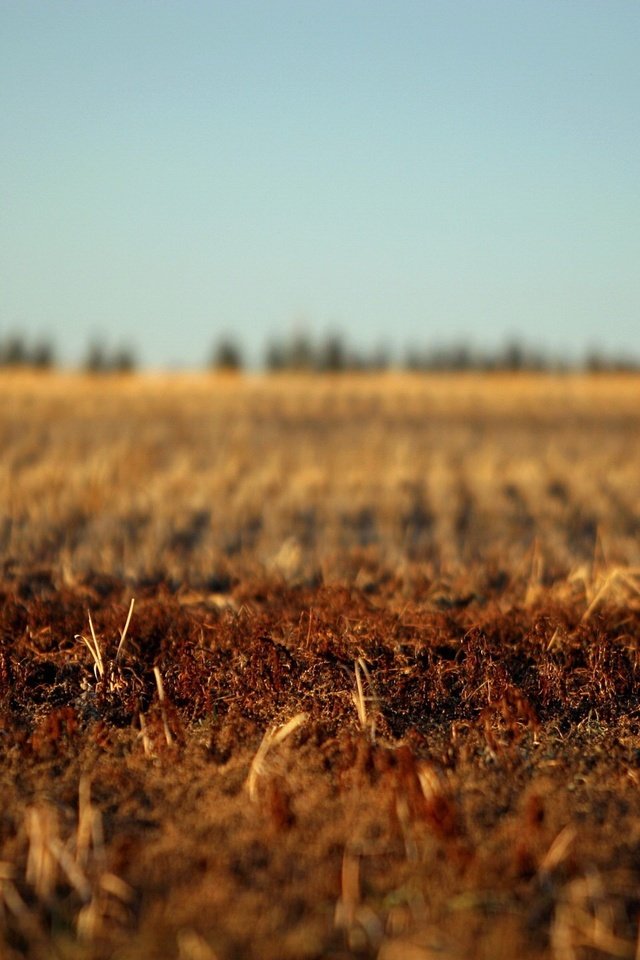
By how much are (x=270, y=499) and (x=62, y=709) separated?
453cm

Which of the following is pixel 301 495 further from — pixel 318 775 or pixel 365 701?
pixel 318 775

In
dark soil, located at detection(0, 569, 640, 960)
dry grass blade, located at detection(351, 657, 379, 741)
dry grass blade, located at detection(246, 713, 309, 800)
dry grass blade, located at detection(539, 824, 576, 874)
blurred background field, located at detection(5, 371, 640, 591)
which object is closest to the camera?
dark soil, located at detection(0, 569, 640, 960)

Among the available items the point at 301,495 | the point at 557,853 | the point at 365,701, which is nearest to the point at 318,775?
the point at 365,701

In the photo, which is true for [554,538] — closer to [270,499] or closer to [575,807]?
[270,499]

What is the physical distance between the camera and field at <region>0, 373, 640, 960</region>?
2404 millimetres

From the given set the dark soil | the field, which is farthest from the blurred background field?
the dark soil

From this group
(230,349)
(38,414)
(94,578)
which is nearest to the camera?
(94,578)

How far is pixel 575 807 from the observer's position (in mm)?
2979

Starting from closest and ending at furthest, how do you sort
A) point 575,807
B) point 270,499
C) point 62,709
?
1. point 575,807
2. point 62,709
3. point 270,499

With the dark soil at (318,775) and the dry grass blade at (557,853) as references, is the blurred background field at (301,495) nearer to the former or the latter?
the dark soil at (318,775)

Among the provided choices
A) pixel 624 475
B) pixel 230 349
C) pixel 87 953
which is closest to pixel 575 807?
pixel 87 953

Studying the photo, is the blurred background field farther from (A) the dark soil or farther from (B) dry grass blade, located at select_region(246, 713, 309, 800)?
(B) dry grass blade, located at select_region(246, 713, 309, 800)

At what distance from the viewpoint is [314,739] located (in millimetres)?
3381

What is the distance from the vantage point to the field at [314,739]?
2.40 m
